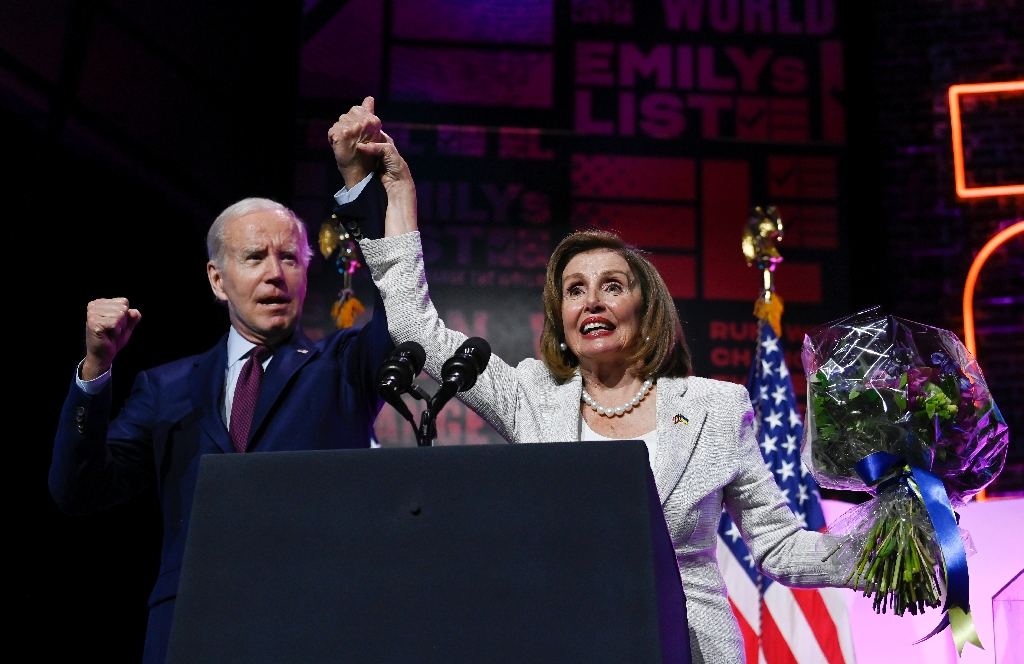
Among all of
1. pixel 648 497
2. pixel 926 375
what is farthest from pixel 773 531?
pixel 648 497

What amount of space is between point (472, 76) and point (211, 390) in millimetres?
3916

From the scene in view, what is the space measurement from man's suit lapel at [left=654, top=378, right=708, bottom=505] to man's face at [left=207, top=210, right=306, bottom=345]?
821 millimetres

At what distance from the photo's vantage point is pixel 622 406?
6.29 feet

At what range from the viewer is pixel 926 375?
64.1 inches

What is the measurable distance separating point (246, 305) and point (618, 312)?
803mm


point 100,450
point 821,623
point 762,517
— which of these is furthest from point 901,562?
point 821,623

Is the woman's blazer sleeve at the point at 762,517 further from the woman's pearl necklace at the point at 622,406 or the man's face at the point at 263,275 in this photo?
the man's face at the point at 263,275

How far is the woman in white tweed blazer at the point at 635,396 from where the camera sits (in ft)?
5.68

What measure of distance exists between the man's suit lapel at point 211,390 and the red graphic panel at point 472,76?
3.65 meters

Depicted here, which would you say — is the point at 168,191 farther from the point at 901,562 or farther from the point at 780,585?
the point at 901,562

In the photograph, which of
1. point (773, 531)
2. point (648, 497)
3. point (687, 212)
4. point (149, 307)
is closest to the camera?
point (648, 497)

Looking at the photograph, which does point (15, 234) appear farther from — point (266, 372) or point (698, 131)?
point (698, 131)

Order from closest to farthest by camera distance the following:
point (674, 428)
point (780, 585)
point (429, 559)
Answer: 1. point (429, 559)
2. point (674, 428)
3. point (780, 585)

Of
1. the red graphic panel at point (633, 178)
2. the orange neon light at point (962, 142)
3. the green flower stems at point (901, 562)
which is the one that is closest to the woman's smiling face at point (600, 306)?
the green flower stems at point (901, 562)
